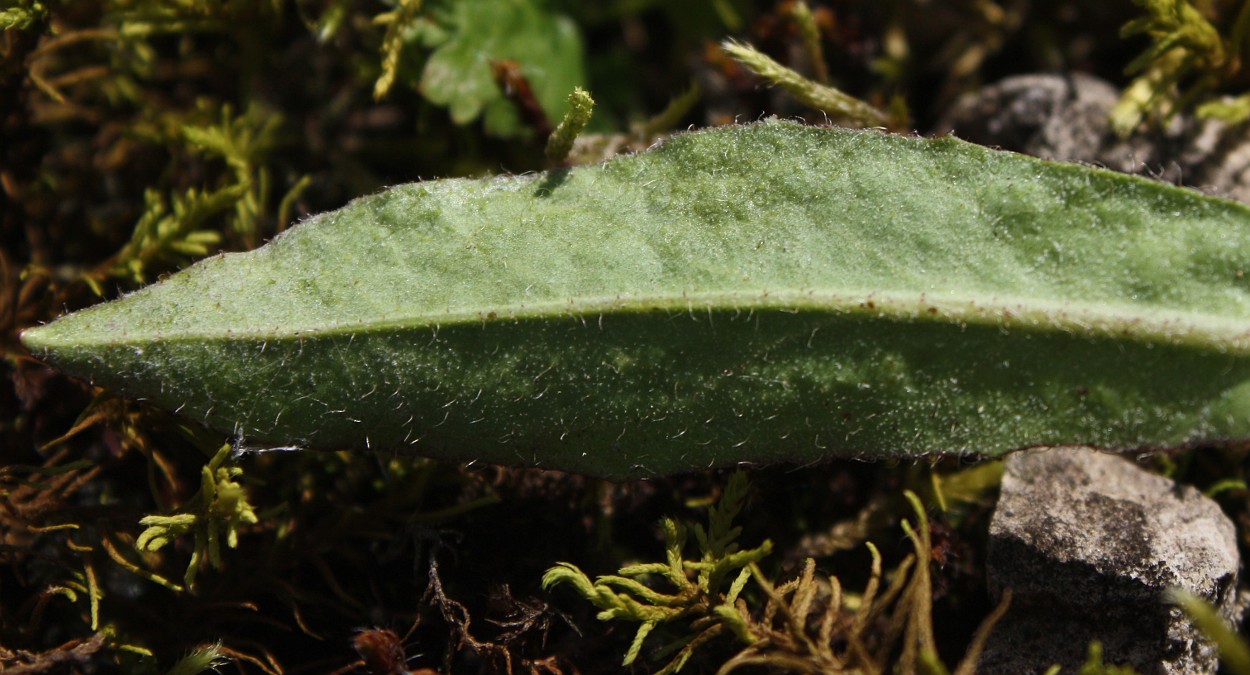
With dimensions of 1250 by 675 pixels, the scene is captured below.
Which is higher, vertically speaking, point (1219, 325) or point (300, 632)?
point (1219, 325)

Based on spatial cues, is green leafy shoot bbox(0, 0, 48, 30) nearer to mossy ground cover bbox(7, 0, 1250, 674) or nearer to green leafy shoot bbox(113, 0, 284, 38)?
mossy ground cover bbox(7, 0, 1250, 674)

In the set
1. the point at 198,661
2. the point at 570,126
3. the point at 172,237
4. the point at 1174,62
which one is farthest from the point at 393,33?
the point at 1174,62

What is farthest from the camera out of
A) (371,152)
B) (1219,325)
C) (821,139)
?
(371,152)

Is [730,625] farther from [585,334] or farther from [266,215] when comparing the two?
[266,215]

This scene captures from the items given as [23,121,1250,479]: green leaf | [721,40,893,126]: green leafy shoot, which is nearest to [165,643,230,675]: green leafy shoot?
[23,121,1250,479]: green leaf

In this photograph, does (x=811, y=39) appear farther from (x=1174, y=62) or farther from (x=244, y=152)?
(x=244, y=152)

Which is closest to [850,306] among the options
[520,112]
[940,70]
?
[520,112]

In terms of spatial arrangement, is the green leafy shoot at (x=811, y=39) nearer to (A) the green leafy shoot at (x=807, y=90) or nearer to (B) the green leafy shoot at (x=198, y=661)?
(A) the green leafy shoot at (x=807, y=90)
